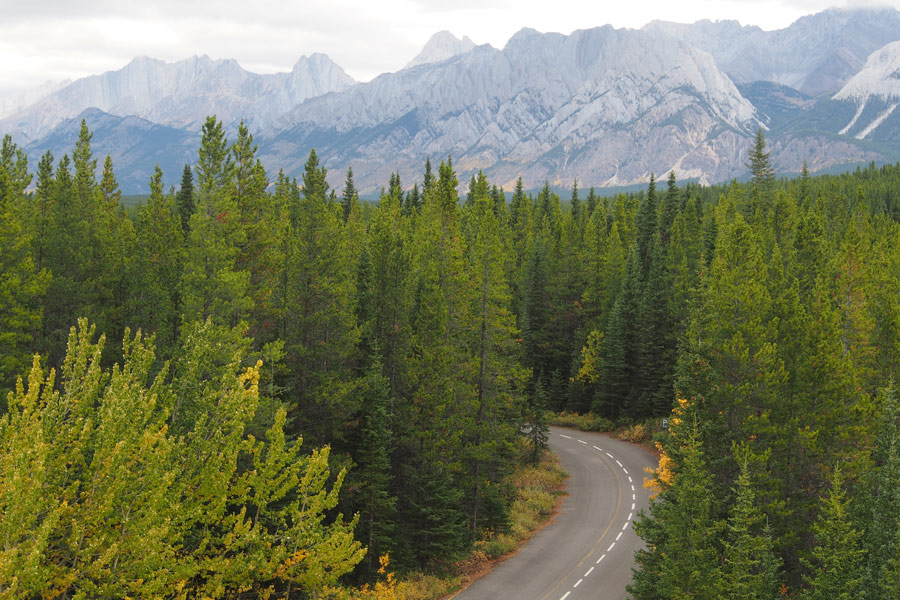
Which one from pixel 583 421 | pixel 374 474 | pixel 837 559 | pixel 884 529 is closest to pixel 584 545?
pixel 374 474

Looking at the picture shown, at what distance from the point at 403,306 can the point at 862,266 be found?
1026 inches

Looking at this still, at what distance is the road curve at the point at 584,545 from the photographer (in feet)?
100.0

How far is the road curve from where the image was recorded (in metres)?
30.5

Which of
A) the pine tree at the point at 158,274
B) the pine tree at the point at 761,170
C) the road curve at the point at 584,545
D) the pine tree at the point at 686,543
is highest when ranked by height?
the pine tree at the point at 761,170

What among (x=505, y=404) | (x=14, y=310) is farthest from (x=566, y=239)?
(x=14, y=310)

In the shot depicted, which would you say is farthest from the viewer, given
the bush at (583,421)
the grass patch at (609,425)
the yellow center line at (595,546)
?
the bush at (583,421)

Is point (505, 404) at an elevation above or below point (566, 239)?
below

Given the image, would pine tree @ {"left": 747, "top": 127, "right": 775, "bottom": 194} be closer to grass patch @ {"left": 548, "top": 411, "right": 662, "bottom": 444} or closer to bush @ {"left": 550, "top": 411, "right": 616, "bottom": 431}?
bush @ {"left": 550, "top": 411, "right": 616, "bottom": 431}

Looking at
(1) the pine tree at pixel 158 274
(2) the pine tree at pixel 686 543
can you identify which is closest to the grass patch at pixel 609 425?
(2) the pine tree at pixel 686 543

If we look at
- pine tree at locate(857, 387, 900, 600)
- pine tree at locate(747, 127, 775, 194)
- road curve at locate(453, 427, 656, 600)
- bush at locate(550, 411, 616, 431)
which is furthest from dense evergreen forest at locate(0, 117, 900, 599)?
pine tree at locate(747, 127, 775, 194)

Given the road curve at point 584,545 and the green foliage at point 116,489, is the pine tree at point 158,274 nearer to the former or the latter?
the green foliage at point 116,489

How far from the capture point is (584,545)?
1403 inches

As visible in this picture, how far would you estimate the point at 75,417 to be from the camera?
14.6 meters

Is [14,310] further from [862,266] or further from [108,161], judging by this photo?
[862,266]
